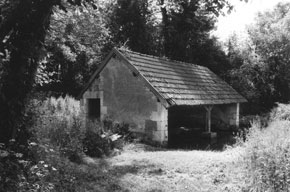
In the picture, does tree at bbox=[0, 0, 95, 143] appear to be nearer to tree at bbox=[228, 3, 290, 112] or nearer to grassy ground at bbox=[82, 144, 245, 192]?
grassy ground at bbox=[82, 144, 245, 192]

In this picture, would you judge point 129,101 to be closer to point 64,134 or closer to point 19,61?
point 64,134

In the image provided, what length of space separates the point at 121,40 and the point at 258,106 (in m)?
11.8

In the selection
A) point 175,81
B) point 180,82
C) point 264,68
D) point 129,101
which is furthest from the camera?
point 264,68

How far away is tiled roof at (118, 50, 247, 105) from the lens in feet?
38.5

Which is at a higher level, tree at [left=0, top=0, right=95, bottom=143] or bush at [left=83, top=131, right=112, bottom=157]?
tree at [left=0, top=0, right=95, bottom=143]

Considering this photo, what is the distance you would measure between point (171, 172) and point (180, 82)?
692 centimetres

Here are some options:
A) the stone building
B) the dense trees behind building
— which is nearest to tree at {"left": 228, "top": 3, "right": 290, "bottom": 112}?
→ the dense trees behind building

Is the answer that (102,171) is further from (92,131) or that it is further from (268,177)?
(268,177)

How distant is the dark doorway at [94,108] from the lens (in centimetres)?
1386

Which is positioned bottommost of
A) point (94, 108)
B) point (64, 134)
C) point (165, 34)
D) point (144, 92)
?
point (64, 134)

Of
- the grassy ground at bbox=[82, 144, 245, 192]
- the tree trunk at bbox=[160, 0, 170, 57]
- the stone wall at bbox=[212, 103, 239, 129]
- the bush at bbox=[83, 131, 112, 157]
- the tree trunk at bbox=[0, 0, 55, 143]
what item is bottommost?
the grassy ground at bbox=[82, 144, 245, 192]

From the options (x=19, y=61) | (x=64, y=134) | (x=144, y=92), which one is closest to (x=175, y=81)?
(x=144, y=92)

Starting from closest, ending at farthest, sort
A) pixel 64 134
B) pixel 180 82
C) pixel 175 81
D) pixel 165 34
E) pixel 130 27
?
pixel 64 134 < pixel 175 81 < pixel 180 82 < pixel 130 27 < pixel 165 34

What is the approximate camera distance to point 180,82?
13445mm
